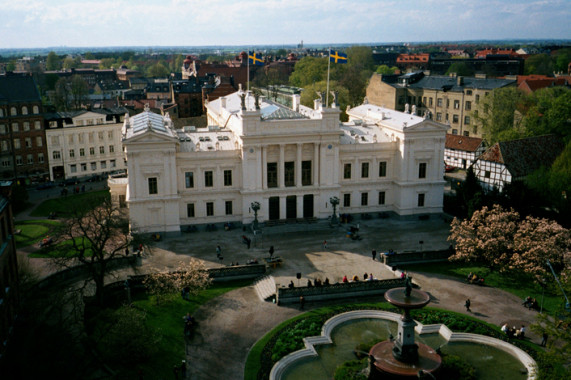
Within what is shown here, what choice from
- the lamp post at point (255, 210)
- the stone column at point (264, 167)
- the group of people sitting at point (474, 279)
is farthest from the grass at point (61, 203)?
the group of people sitting at point (474, 279)

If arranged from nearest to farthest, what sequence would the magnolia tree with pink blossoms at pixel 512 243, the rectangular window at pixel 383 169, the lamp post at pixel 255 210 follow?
the magnolia tree with pink blossoms at pixel 512 243 → the lamp post at pixel 255 210 → the rectangular window at pixel 383 169

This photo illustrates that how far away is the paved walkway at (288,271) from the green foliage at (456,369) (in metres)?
8.25

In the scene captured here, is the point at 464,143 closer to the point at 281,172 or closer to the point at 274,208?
the point at 281,172

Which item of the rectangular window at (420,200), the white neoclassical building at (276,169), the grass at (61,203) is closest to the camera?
the white neoclassical building at (276,169)

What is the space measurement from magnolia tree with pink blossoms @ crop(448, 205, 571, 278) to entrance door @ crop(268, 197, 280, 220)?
22428mm

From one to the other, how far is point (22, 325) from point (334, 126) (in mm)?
41259

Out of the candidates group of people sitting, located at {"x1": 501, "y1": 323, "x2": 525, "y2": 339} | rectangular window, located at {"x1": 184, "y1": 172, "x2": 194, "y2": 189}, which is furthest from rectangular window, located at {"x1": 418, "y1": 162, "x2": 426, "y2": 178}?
group of people sitting, located at {"x1": 501, "y1": 323, "x2": 525, "y2": 339}

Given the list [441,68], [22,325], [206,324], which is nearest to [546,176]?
[206,324]

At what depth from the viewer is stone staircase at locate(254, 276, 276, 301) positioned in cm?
4847

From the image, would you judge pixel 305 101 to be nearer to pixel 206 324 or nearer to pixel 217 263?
pixel 217 263

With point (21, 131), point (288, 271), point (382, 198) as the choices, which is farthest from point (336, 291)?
point (21, 131)

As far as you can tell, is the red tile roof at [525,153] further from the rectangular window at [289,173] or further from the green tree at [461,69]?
the green tree at [461,69]

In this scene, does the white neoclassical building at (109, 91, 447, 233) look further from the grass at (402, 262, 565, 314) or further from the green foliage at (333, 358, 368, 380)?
the green foliage at (333, 358, 368, 380)

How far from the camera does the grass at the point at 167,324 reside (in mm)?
36031
